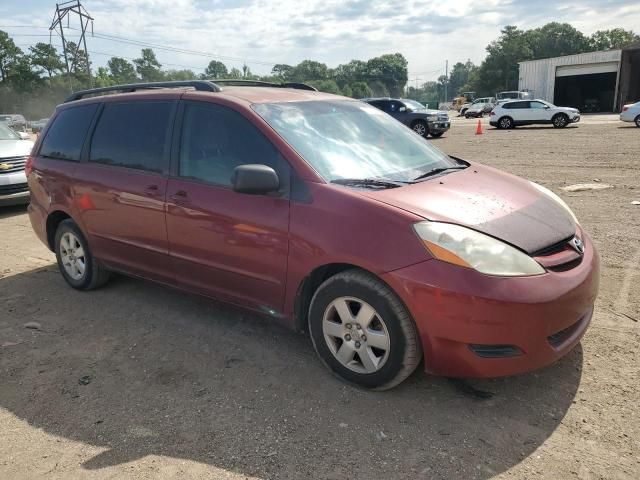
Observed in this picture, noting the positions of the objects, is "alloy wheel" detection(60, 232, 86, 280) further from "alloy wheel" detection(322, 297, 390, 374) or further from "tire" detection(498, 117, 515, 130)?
"tire" detection(498, 117, 515, 130)

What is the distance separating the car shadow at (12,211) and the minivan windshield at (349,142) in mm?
7017

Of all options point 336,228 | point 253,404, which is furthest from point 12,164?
point 336,228

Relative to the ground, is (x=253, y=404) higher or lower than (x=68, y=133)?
lower

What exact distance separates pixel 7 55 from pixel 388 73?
→ 90.9 metres

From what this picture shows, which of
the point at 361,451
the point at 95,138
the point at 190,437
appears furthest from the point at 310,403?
the point at 95,138

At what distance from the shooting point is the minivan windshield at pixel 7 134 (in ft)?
31.6

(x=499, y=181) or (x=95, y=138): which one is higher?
(x=95, y=138)

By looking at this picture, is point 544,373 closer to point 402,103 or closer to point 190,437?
point 190,437

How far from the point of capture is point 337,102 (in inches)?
160

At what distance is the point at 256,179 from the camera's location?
3.06 m

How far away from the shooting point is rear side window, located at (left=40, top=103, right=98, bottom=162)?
460 centimetres

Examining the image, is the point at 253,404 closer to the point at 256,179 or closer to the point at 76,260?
the point at 256,179

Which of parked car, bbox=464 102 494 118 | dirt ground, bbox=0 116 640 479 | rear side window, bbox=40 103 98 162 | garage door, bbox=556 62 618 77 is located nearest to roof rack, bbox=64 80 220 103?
rear side window, bbox=40 103 98 162

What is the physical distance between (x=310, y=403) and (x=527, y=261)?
4.68 ft
